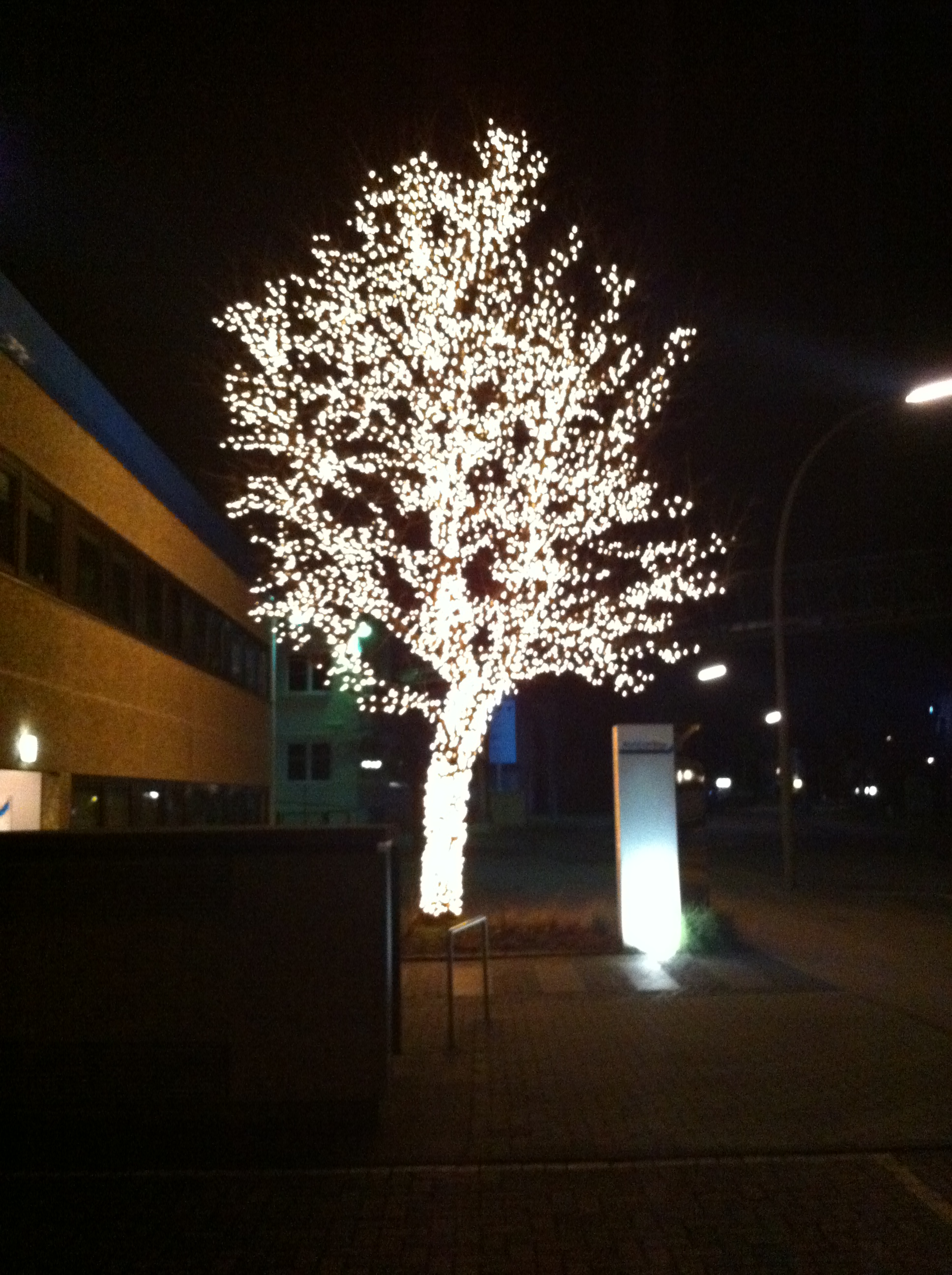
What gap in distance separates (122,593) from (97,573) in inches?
53.5

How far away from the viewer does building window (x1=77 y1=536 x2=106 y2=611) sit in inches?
714

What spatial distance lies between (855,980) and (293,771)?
1659 inches

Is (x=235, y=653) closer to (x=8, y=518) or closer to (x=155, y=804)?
(x=155, y=804)

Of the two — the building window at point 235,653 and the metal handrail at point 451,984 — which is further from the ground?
the building window at point 235,653

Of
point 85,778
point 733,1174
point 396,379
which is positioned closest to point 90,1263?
point 733,1174

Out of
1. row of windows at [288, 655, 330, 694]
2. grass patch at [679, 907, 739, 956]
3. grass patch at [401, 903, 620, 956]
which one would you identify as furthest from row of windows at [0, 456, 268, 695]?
row of windows at [288, 655, 330, 694]

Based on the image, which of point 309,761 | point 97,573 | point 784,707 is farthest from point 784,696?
point 309,761

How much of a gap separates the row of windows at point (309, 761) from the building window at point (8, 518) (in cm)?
3950

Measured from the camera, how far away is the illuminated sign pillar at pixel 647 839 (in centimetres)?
1614

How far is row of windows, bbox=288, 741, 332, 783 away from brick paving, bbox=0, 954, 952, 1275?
143 feet

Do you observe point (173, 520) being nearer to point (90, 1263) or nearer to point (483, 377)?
point (483, 377)

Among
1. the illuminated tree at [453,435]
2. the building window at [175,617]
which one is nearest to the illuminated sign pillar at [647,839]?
the illuminated tree at [453,435]

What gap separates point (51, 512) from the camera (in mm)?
16953

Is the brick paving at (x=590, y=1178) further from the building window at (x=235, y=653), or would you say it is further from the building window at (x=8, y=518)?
the building window at (x=235, y=653)
